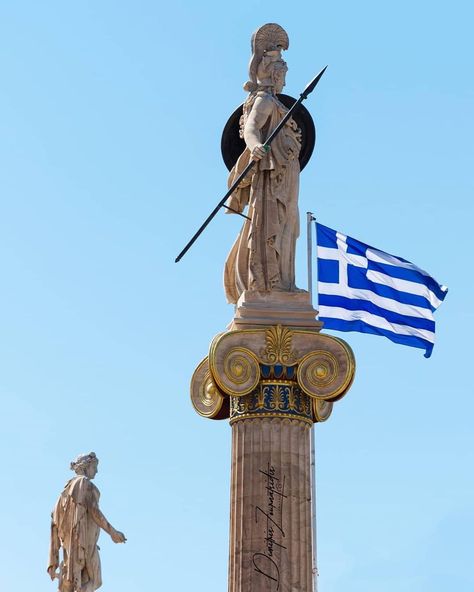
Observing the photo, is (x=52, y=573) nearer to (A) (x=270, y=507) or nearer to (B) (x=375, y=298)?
(A) (x=270, y=507)

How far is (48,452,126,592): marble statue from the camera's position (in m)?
32.4

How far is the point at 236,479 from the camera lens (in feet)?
106

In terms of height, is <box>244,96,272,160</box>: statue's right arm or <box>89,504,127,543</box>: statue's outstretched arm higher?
<box>244,96,272,160</box>: statue's right arm

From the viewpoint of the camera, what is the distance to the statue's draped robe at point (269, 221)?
112ft

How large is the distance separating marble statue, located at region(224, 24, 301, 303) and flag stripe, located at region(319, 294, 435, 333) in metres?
3.36

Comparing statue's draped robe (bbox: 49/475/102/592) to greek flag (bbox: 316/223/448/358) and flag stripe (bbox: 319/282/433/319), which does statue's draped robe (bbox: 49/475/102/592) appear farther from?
flag stripe (bbox: 319/282/433/319)

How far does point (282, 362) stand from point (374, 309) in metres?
5.50

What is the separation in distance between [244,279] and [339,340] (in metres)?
2.39

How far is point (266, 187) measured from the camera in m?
34.6

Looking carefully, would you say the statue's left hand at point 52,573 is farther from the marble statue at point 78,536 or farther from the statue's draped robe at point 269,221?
the statue's draped robe at point 269,221

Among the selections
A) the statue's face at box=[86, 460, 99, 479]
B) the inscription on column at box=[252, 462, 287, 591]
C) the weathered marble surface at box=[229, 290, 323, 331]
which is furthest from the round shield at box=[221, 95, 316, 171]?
the inscription on column at box=[252, 462, 287, 591]

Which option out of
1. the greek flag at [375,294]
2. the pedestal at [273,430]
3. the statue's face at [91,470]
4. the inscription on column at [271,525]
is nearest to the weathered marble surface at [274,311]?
the pedestal at [273,430]

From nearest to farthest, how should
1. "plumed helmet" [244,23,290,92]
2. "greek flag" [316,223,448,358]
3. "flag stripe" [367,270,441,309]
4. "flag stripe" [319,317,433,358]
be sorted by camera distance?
"plumed helmet" [244,23,290,92] < "flag stripe" [319,317,433,358] < "greek flag" [316,223,448,358] < "flag stripe" [367,270,441,309]

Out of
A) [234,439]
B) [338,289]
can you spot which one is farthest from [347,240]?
[234,439]
